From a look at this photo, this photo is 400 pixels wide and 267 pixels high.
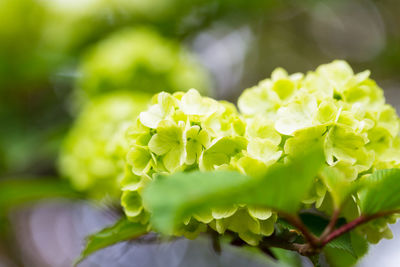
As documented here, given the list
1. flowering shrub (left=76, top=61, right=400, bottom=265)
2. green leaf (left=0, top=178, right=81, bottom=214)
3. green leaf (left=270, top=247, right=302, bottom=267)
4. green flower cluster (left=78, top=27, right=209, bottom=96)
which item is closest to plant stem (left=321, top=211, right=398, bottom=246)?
flowering shrub (left=76, top=61, right=400, bottom=265)

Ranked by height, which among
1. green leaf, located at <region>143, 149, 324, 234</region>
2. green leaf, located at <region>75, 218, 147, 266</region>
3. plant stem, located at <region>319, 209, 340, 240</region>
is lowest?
green leaf, located at <region>75, 218, 147, 266</region>

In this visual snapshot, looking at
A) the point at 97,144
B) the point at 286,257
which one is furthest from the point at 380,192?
the point at 97,144

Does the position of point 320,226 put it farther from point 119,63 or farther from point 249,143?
point 119,63

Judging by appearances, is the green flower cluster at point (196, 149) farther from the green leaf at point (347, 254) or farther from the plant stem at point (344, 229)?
the green leaf at point (347, 254)

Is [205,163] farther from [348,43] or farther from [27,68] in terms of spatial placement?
[348,43]

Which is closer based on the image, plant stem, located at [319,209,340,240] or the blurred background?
plant stem, located at [319,209,340,240]

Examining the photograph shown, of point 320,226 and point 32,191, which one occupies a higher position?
point 320,226

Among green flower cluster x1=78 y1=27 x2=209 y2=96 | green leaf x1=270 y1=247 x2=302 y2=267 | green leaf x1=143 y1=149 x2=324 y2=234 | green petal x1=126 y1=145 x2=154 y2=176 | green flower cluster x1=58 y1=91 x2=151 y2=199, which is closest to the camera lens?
green leaf x1=143 y1=149 x2=324 y2=234

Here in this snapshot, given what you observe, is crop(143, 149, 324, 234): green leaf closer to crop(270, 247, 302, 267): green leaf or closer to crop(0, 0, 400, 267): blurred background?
crop(270, 247, 302, 267): green leaf
